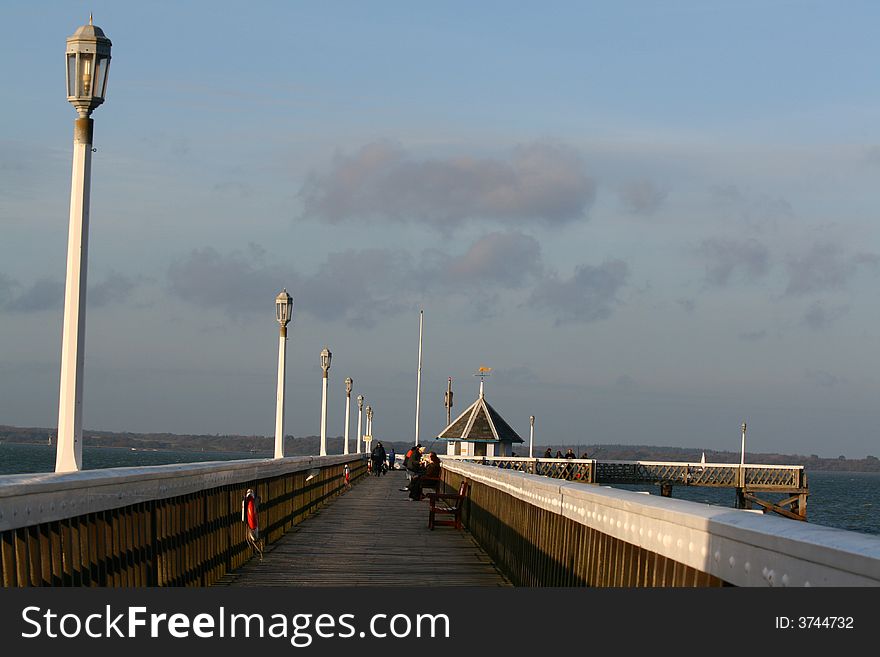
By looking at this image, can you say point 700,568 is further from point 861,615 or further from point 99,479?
point 99,479

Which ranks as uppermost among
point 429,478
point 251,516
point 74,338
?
point 74,338

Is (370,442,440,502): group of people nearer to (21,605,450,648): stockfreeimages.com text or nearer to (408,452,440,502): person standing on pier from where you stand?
(408,452,440,502): person standing on pier

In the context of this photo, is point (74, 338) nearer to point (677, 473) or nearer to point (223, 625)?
point (223, 625)

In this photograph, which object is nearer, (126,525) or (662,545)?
(662,545)

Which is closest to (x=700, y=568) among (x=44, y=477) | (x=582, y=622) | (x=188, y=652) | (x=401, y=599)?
(x=582, y=622)

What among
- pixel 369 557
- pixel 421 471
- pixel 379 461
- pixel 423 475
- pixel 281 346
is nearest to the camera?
pixel 369 557

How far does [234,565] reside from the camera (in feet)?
49.6

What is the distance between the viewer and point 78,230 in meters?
11.5

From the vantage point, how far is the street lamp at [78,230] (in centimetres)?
1088

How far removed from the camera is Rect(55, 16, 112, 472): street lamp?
1088 cm

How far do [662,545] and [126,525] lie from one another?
423cm

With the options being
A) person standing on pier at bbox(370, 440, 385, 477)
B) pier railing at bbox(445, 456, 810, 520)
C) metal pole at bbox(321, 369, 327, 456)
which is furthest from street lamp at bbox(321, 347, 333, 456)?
pier railing at bbox(445, 456, 810, 520)

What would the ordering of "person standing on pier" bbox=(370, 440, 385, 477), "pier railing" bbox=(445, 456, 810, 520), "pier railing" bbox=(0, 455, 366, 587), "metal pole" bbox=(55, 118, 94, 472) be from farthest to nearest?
"pier railing" bbox=(445, 456, 810, 520), "person standing on pier" bbox=(370, 440, 385, 477), "metal pole" bbox=(55, 118, 94, 472), "pier railing" bbox=(0, 455, 366, 587)

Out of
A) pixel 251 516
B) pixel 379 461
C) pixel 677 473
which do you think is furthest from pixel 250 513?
pixel 677 473
